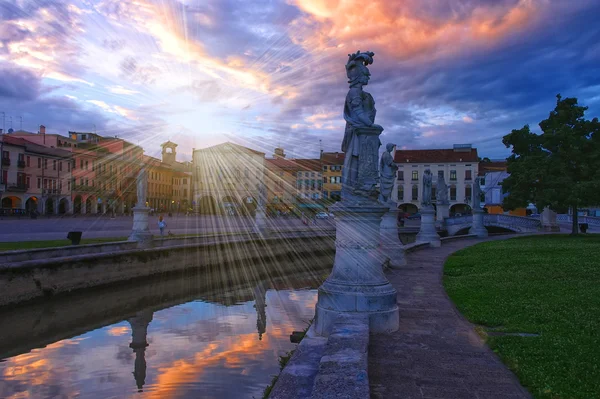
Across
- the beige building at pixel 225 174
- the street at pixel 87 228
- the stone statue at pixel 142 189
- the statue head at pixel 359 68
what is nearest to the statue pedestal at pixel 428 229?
the street at pixel 87 228

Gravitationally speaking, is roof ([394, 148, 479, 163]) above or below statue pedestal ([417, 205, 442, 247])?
above

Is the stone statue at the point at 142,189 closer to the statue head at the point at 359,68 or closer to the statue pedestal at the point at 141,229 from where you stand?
the statue pedestal at the point at 141,229

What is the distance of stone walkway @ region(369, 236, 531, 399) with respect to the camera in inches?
173

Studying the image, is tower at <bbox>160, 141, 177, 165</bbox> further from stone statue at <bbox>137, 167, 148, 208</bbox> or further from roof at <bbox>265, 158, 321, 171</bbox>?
stone statue at <bbox>137, 167, 148, 208</bbox>

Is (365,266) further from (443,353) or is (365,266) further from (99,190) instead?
(99,190)

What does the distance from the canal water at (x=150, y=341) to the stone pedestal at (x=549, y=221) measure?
28972mm

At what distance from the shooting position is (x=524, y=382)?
15.2 ft

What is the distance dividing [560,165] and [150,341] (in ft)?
84.9

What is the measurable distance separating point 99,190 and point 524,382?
3086 inches

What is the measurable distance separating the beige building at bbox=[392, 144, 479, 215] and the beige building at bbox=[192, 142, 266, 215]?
25540 mm

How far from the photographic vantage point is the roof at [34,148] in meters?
60.0

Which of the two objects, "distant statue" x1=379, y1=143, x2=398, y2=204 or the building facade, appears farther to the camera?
the building facade

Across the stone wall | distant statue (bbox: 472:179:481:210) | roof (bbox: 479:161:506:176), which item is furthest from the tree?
roof (bbox: 479:161:506:176)

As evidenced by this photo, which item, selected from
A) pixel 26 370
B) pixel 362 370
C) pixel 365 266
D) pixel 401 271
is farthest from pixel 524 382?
pixel 401 271
